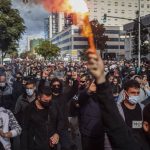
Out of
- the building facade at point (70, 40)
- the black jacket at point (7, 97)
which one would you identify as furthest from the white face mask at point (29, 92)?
the building facade at point (70, 40)

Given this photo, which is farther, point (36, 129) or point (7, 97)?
point (7, 97)

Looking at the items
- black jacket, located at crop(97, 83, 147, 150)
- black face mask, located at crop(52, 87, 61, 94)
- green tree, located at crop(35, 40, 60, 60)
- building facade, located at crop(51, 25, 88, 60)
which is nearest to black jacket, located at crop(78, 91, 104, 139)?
black face mask, located at crop(52, 87, 61, 94)

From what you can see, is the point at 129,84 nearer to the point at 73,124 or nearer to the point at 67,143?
the point at 67,143

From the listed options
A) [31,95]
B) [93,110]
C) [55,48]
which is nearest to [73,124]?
[31,95]

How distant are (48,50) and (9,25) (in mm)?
79409

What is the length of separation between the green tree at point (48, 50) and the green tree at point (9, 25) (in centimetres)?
7219

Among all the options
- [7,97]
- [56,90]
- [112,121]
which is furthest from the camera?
[7,97]

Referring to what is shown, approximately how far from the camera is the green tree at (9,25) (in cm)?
3948

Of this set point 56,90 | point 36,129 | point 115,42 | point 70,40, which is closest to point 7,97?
point 56,90

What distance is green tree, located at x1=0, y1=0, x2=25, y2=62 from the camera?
130 ft

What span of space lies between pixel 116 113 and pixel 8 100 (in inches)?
306

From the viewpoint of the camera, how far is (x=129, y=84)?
6.42 meters

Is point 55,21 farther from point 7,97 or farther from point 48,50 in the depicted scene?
point 48,50

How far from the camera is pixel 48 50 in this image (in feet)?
392
